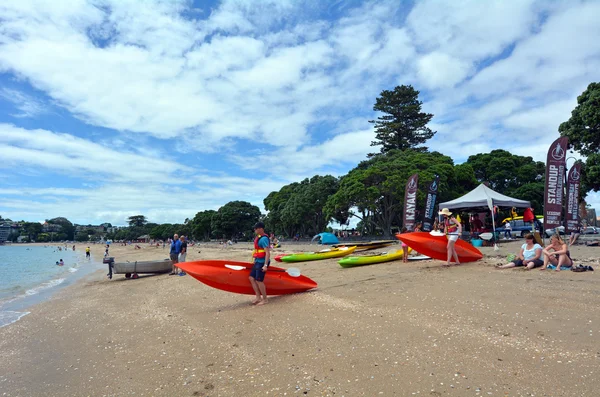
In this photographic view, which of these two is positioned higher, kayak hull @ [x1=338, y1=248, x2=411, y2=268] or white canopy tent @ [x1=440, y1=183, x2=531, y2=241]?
white canopy tent @ [x1=440, y1=183, x2=531, y2=241]

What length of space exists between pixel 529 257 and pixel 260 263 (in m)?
6.35

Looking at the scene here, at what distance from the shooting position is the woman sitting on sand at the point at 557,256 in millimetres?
7582

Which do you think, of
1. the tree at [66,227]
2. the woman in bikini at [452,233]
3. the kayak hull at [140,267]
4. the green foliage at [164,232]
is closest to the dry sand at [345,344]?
the woman in bikini at [452,233]

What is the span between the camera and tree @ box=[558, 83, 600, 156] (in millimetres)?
19719

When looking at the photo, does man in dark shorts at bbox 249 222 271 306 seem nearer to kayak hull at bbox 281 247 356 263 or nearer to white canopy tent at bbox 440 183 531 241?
kayak hull at bbox 281 247 356 263

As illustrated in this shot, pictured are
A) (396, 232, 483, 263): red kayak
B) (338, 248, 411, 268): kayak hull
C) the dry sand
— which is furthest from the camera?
(338, 248, 411, 268): kayak hull

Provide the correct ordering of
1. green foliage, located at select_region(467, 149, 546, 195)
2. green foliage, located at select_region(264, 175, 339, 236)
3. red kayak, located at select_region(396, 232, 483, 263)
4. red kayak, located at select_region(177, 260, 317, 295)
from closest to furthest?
1. red kayak, located at select_region(177, 260, 317, 295)
2. red kayak, located at select_region(396, 232, 483, 263)
3. green foliage, located at select_region(467, 149, 546, 195)
4. green foliage, located at select_region(264, 175, 339, 236)

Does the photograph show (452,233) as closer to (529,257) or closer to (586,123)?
(529,257)

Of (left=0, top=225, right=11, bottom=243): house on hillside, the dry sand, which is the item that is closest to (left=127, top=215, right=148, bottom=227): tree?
(left=0, top=225, right=11, bottom=243): house on hillside

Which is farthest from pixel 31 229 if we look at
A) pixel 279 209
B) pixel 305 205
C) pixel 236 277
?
pixel 236 277

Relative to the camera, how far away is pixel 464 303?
5.38 m

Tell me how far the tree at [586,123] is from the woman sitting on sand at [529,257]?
16.5 m

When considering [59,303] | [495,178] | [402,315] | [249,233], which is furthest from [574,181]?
[249,233]

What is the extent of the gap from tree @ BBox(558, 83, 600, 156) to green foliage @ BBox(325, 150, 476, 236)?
9464 millimetres
